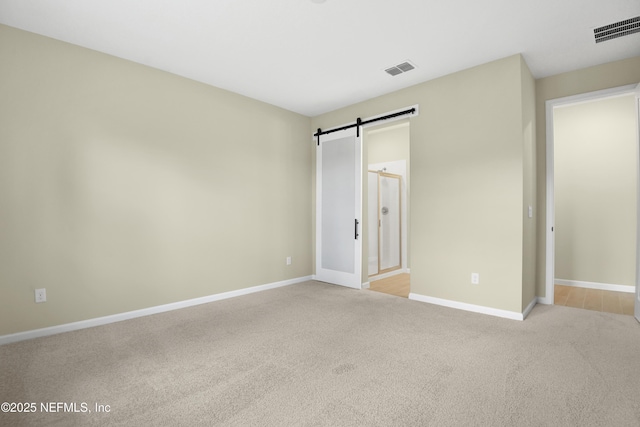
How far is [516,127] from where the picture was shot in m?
3.16

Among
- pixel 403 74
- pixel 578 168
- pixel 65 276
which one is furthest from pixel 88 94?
pixel 578 168

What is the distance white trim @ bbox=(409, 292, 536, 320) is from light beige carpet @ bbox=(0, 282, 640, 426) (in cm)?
12

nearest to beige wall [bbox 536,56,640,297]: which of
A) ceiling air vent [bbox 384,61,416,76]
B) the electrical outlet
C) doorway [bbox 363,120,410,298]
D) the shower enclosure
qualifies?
ceiling air vent [bbox 384,61,416,76]

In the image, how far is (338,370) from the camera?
2.14 metres

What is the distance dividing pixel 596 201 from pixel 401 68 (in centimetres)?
358

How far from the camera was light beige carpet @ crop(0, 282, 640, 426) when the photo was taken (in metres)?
1.66

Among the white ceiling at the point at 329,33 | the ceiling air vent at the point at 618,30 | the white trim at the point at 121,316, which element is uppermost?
the white ceiling at the point at 329,33

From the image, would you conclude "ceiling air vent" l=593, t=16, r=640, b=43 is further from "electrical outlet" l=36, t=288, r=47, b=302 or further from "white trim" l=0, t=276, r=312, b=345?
"electrical outlet" l=36, t=288, r=47, b=302

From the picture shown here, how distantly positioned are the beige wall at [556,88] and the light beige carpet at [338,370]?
2.60 ft

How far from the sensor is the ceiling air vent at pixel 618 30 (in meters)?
2.61

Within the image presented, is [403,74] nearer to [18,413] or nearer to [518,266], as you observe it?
[518,266]

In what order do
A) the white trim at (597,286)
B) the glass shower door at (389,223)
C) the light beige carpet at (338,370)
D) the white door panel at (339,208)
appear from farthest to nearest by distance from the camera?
the glass shower door at (389,223) → the white door panel at (339,208) → the white trim at (597,286) → the light beige carpet at (338,370)

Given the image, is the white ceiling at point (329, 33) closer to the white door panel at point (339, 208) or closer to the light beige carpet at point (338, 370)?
the white door panel at point (339, 208)

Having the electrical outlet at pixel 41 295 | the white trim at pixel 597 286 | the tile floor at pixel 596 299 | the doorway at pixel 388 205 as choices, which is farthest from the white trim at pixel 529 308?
the electrical outlet at pixel 41 295
